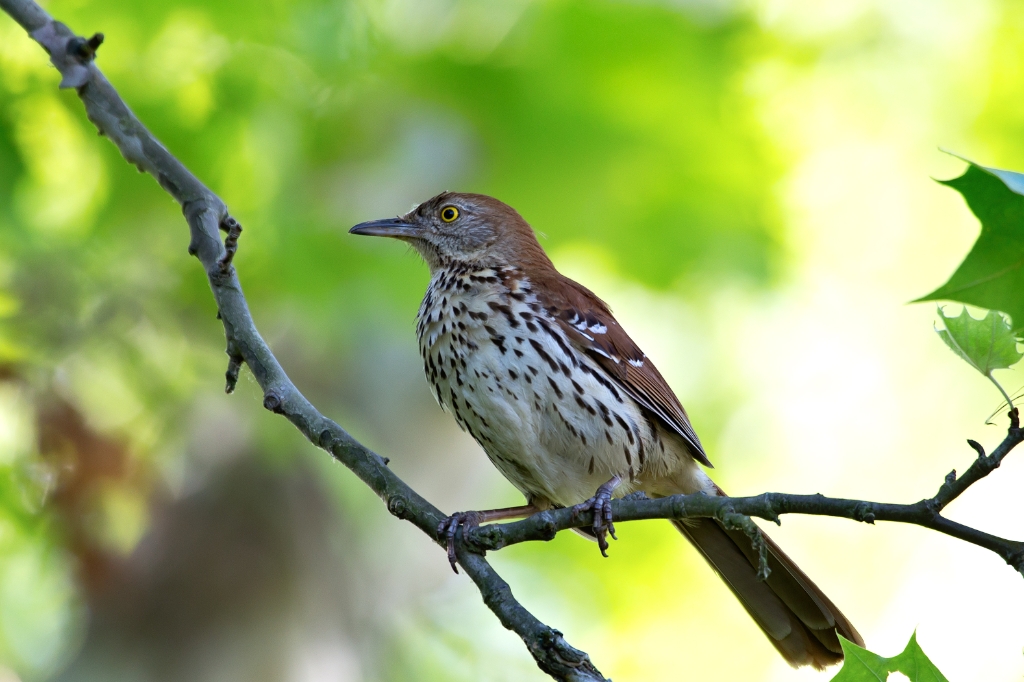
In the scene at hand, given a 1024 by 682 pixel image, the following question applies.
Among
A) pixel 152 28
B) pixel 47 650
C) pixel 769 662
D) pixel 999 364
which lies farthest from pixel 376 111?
pixel 769 662

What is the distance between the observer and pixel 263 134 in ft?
17.3

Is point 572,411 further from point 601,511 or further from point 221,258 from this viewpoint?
point 221,258

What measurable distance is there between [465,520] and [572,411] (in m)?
0.80

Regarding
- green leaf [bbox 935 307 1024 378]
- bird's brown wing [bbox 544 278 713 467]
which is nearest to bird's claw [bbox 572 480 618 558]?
bird's brown wing [bbox 544 278 713 467]

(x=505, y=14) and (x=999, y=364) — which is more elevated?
(x=505, y=14)

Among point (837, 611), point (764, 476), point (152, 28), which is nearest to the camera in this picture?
point (837, 611)

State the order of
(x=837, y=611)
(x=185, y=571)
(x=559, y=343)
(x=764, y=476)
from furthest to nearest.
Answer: (x=764, y=476) < (x=185, y=571) < (x=559, y=343) < (x=837, y=611)

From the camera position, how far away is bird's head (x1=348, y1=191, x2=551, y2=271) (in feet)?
14.4

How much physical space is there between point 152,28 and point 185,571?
9.05ft

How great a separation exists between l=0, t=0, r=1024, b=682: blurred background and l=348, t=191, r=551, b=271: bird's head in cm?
73

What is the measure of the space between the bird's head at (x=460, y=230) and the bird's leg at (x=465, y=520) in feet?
3.95

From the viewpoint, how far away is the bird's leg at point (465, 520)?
8.84 feet

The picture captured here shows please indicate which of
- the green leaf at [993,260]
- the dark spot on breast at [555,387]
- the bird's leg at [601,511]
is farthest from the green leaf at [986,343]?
the dark spot on breast at [555,387]

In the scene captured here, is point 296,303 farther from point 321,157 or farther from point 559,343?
point 559,343
